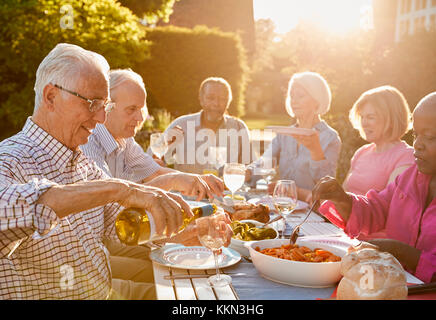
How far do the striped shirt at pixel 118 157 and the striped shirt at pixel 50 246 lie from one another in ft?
2.61

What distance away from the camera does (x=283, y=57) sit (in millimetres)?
29703

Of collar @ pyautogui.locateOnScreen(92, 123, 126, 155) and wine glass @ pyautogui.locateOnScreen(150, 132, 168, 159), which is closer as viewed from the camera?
collar @ pyautogui.locateOnScreen(92, 123, 126, 155)

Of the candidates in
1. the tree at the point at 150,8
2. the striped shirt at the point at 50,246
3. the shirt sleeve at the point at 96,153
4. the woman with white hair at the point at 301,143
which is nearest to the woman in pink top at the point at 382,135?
the woman with white hair at the point at 301,143

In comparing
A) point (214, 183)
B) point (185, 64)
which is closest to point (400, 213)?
point (214, 183)

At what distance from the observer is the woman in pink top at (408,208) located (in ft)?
6.23

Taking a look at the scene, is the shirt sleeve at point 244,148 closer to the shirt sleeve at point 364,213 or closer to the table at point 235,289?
the shirt sleeve at point 364,213

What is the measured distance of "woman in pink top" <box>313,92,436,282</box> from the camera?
1.90 metres

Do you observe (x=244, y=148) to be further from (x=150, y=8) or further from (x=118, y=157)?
(x=150, y=8)

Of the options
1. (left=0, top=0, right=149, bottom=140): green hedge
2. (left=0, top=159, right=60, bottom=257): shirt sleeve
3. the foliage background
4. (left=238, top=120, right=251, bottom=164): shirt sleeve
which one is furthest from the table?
(left=0, top=0, right=149, bottom=140): green hedge

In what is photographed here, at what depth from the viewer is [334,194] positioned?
2.26 m

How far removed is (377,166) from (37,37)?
271 inches

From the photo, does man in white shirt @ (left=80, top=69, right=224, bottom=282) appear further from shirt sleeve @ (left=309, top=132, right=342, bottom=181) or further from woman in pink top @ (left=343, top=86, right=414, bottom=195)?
woman in pink top @ (left=343, top=86, right=414, bottom=195)

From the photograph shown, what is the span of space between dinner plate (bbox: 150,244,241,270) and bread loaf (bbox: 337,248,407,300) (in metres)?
0.54

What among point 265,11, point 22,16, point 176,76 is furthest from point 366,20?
point 265,11
